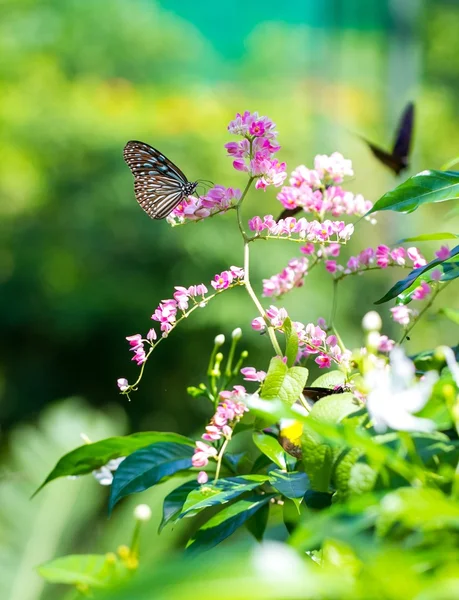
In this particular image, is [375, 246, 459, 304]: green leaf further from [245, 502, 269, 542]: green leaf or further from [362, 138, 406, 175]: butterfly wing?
[362, 138, 406, 175]: butterfly wing

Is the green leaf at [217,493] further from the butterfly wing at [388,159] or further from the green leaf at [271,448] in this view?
the butterfly wing at [388,159]

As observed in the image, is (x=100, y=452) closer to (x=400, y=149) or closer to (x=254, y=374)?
(x=254, y=374)

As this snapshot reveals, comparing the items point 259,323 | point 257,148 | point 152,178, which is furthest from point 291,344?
point 152,178

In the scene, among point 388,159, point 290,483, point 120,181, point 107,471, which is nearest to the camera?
point 290,483

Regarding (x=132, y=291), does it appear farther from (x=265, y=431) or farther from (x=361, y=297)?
(x=265, y=431)

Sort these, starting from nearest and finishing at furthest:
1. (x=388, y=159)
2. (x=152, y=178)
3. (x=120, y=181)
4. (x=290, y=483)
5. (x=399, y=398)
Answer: (x=399, y=398)
(x=290, y=483)
(x=152, y=178)
(x=388, y=159)
(x=120, y=181)

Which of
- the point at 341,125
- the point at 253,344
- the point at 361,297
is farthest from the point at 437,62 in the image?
the point at 253,344

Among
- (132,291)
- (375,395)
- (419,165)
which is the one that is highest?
(419,165)
